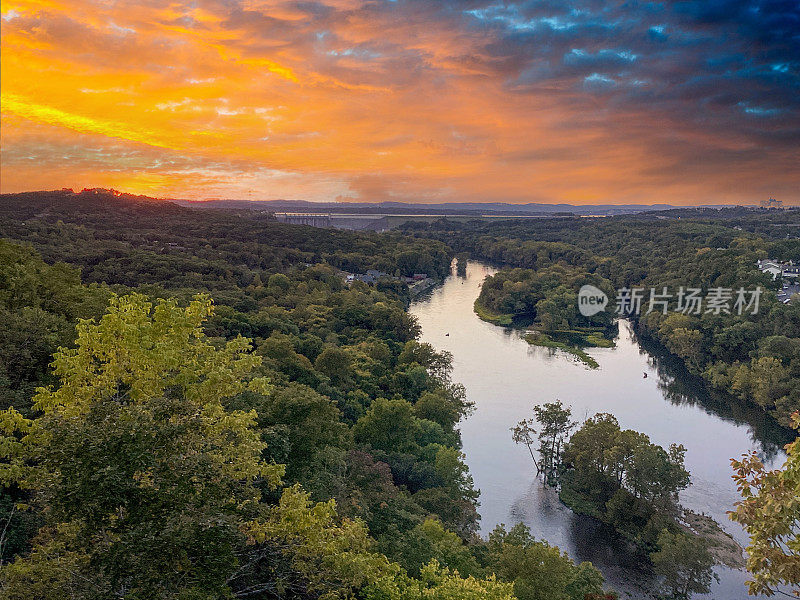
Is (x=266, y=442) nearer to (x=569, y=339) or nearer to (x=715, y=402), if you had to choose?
(x=715, y=402)

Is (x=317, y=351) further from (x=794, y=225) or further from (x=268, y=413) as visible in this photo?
(x=794, y=225)

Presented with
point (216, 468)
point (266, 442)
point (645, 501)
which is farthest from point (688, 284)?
point (216, 468)

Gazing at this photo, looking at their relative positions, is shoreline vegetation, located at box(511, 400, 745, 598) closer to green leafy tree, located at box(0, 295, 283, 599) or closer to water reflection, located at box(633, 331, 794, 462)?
water reflection, located at box(633, 331, 794, 462)

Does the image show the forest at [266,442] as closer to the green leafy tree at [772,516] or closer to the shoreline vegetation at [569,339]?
the green leafy tree at [772,516]
